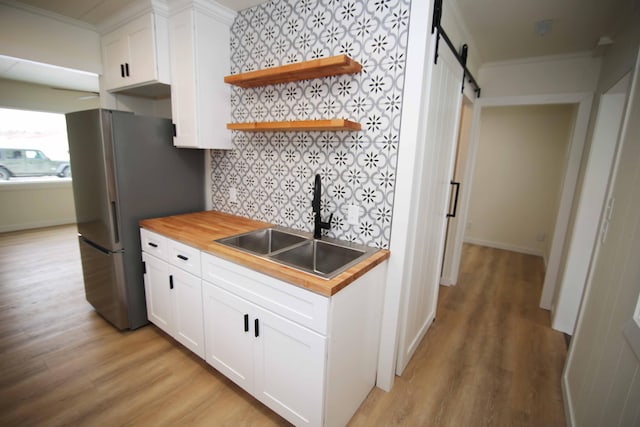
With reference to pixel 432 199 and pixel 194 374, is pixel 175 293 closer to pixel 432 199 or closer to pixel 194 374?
pixel 194 374

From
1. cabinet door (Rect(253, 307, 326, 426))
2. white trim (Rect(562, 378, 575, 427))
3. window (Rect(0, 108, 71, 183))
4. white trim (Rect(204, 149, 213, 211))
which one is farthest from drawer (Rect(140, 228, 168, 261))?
window (Rect(0, 108, 71, 183))

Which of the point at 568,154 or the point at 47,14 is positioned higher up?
the point at 47,14

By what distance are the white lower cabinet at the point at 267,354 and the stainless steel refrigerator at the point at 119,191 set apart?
911mm

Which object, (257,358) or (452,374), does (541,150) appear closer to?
(452,374)

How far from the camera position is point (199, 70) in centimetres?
210

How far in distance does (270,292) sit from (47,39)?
307cm

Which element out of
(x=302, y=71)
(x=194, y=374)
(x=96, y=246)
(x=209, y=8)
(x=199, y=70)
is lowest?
(x=194, y=374)

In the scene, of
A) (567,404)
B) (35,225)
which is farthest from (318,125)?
(35,225)

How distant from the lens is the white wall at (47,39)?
229 centimetres

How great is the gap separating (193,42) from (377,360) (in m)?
2.55

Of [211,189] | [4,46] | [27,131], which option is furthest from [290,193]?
[27,131]

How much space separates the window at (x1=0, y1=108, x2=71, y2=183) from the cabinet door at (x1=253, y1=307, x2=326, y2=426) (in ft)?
17.2

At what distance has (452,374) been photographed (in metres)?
1.98

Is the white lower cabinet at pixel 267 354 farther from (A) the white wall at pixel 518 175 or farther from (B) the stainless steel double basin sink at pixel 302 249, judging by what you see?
(A) the white wall at pixel 518 175
